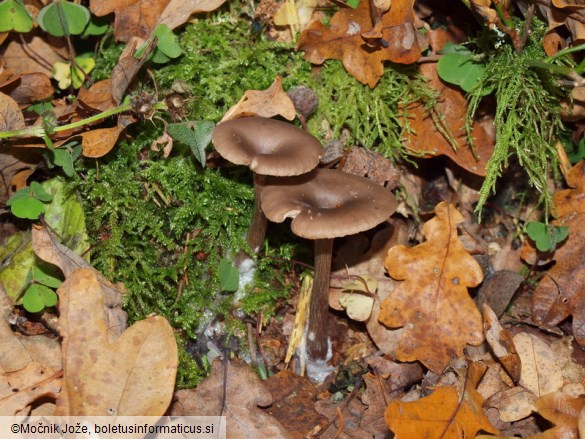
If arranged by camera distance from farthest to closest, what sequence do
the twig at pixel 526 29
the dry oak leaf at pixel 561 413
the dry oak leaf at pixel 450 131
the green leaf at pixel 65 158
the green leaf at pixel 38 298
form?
the dry oak leaf at pixel 450 131 < the green leaf at pixel 65 158 < the twig at pixel 526 29 < the green leaf at pixel 38 298 < the dry oak leaf at pixel 561 413

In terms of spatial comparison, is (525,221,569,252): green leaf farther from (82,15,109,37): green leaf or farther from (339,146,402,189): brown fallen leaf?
(82,15,109,37): green leaf

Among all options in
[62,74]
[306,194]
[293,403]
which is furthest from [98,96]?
[293,403]

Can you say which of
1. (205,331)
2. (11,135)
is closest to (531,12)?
(205,331)

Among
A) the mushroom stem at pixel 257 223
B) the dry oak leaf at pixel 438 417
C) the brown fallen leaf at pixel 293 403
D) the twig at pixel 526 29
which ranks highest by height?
the twig at pixel 526 29

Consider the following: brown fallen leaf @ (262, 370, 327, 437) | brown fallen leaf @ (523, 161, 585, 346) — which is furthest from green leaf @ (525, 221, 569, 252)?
brown fallen leaf @ (262, 370, 327, 437)

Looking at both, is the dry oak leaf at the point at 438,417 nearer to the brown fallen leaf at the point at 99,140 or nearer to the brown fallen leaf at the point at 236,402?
the brown fallen leaf at the point at 236,402

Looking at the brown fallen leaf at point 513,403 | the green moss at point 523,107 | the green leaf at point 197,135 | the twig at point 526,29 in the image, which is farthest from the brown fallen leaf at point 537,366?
the green leaf at point 197,135
